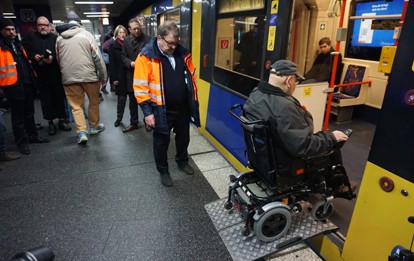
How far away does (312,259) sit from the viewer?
180 centimetres

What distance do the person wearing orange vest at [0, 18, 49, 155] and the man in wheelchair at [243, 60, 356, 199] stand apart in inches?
112

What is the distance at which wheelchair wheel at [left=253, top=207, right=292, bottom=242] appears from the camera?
1.74m

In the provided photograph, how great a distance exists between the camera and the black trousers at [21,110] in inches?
125

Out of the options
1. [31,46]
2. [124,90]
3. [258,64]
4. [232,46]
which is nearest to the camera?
[258,64]

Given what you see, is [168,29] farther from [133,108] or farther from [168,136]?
[133,108]

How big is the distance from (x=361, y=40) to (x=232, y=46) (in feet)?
9.31

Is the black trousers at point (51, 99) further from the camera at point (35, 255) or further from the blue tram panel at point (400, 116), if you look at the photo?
the blue tram panel at point (400, 116)

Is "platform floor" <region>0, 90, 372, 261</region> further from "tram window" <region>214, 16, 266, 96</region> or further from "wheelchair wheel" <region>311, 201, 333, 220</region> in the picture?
"tram window" <region>214, 16, 266, 96</region>

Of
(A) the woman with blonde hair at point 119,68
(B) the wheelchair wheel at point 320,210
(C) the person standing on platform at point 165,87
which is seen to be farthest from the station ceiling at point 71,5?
(B) the wheelchair wheel at point 320,210

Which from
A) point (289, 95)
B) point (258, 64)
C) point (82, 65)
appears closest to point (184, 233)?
point (289, 95)

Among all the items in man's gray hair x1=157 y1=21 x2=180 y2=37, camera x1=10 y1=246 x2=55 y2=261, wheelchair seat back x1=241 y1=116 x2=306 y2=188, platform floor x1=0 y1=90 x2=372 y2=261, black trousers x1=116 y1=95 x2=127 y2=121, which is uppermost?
man's gray hair x1=157 y1=21 x2=180 y2=37

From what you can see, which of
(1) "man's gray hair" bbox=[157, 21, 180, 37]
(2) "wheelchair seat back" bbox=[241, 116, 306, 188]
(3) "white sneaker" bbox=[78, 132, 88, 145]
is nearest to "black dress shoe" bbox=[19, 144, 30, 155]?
(3) "white sneaker" bbox=[78, 132, 88, 145]

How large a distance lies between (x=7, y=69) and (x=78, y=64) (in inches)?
28.9

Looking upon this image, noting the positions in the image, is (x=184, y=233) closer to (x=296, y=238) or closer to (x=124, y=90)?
(x=296, y=238)
